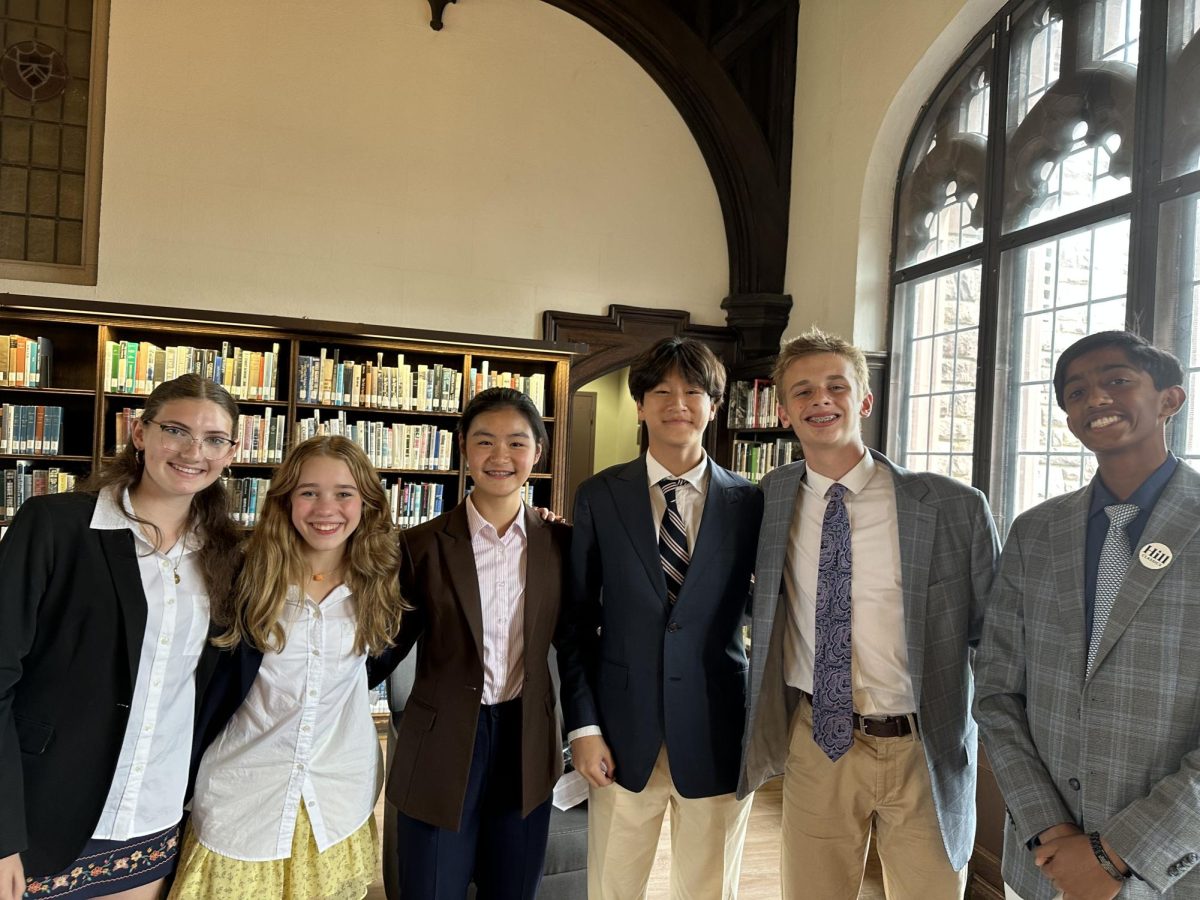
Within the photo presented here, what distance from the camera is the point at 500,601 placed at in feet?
6.44

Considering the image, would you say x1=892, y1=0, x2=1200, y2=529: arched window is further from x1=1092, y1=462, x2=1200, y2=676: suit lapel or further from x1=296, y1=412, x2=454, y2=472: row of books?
x1=296, y1=412, x2=454, y2=472: row of books

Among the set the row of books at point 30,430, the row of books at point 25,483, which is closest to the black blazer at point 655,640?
the row of books at point 25,483

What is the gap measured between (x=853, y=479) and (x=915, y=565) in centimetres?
25

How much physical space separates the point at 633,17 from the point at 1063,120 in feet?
10.0

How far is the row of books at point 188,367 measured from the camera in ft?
14.7

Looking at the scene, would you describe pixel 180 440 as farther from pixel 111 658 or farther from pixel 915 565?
pixel 915 565

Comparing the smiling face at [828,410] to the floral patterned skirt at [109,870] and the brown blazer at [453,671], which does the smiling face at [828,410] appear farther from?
the floral patterned skirt at [109,870]

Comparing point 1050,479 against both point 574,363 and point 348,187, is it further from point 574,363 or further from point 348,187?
point 348,187

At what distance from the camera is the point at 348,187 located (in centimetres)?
523

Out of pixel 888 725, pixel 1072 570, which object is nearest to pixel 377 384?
pixel 888 725

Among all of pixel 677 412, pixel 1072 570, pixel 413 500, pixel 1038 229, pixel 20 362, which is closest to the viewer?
pixel 1072 570

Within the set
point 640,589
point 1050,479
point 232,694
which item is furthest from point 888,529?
point 1050,479

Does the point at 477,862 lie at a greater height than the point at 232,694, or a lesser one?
lesser

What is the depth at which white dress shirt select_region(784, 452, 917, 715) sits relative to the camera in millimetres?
1865
